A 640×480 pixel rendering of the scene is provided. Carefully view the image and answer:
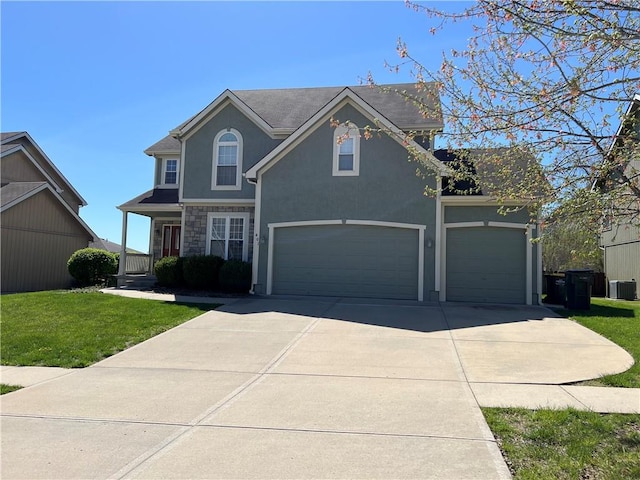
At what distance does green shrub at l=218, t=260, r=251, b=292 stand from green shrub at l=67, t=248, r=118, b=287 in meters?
7.13

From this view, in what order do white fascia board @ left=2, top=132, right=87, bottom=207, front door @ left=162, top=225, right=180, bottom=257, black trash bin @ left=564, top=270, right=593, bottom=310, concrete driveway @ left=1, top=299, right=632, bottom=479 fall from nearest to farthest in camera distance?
concrete driveway @ left=1, top=299, right=632, bottom=479 → black trash bin @ left=564, top=270, right=593, bottom=310 → front door @ left=162, top=225, right=180, bottom=257 → white fascia board @ left=2, top=132, right=87, bottom=207

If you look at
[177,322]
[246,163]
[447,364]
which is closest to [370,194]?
[246,163]

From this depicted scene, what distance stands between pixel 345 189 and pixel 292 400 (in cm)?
1030

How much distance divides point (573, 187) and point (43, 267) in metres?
24.9

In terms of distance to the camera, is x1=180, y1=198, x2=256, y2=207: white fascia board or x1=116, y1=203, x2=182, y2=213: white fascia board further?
x1=116, y1=203, x2=182, y2=213: white fascia board

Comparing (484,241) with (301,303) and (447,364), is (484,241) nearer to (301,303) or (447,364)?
(301,303)

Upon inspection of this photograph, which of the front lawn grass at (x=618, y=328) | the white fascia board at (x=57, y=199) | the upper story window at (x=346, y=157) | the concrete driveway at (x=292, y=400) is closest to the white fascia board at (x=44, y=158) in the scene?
the white fascia board at (x=57, y=199)

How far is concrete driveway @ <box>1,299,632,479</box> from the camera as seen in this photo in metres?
4.25

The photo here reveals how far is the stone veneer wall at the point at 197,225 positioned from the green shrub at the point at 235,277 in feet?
8.26

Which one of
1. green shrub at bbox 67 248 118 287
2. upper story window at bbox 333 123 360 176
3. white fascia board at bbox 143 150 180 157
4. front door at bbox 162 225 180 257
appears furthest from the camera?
front door at bbox 162 225 180 257

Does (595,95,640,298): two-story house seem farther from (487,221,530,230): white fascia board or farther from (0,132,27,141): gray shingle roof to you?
(0,132,27,141): gray shingle roof

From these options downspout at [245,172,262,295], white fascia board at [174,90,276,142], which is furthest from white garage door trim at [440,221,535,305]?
white fascia board at [174,90,276,142]

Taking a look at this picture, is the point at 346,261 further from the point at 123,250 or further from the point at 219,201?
the point at 123,250

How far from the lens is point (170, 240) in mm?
21578
